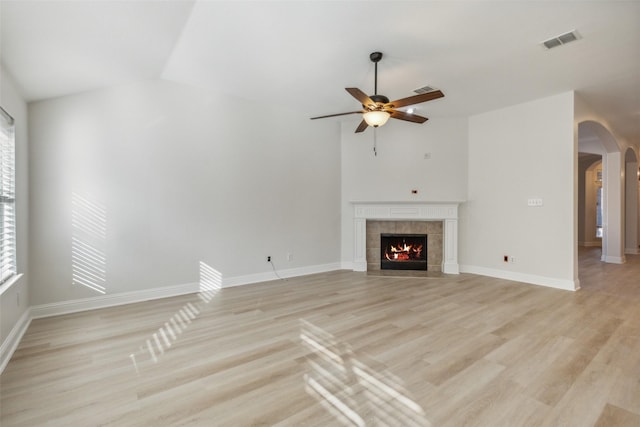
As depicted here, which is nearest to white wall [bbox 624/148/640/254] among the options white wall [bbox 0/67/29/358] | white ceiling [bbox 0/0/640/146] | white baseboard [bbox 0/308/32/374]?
white ceiling [bbox 0/0/640/146]

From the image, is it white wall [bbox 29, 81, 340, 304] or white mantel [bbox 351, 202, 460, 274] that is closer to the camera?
white wall [bbox 29, 81, 340, 304]

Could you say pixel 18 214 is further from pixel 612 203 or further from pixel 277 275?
pixel 612 203

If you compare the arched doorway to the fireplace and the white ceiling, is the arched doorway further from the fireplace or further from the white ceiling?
the fireplace

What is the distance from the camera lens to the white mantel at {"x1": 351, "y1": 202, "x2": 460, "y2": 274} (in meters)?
5.73

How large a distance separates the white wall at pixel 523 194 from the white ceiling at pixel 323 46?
60cm

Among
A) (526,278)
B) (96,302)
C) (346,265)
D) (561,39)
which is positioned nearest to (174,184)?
(96,302)

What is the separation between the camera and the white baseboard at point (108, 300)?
3473 mm

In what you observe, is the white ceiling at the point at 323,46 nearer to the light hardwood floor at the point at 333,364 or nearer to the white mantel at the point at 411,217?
the white mantel at the point at 411,217

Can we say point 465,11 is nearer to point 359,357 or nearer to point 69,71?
point 359,357

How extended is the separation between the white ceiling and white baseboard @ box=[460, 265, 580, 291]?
2841 mm

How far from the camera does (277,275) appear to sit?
5246 mm

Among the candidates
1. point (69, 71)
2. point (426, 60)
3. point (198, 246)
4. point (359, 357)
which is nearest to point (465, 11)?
point (426, 60)

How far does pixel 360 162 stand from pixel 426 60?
2.63m

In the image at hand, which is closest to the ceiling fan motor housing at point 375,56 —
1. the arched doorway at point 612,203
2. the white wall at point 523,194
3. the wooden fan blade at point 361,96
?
the wooden fan blade at point 361,96
